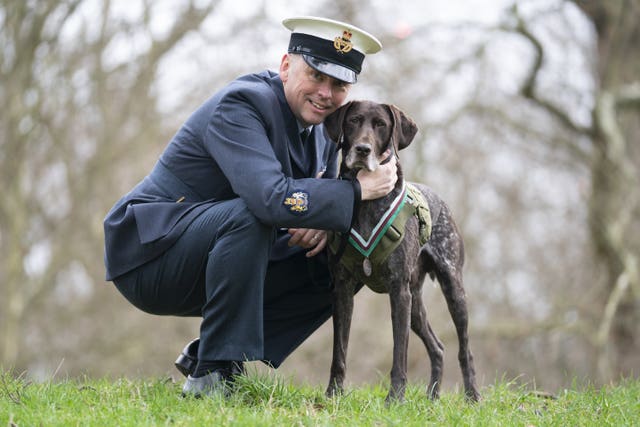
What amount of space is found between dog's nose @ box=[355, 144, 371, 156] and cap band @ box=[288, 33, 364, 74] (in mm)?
474

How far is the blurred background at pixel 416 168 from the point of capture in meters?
10.7

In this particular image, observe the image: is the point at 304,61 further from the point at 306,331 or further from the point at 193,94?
the point at 193,94

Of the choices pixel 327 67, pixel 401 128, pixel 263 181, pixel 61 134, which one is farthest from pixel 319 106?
pixel 61 134

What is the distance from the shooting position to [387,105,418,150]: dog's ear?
437 centimetres

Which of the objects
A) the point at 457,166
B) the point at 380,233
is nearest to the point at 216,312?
the point at 380,233

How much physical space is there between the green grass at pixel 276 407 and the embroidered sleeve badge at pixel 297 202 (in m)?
0.83

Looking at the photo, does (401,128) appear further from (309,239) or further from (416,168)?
(416,168)

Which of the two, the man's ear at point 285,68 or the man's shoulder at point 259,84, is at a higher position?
the man's ear at point 285,68

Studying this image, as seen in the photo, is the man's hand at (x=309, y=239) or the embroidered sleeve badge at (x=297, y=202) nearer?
the embroidered sleeve badge at (x=297, y=202)

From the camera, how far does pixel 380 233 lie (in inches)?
166

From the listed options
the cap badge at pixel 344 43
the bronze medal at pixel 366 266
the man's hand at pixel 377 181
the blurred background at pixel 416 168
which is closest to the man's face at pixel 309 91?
the cap badge at pixel 344 43

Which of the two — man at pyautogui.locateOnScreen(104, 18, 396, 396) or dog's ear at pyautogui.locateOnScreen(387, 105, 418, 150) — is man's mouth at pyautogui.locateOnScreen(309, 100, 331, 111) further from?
dog's ear at pyautogui.locateOnScreen(387, 105, 418, 150)

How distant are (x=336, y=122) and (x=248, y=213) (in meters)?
0.70

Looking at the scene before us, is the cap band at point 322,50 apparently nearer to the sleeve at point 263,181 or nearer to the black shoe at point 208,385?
the sleeve at point 263,181
